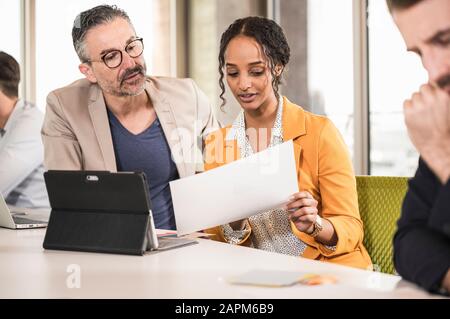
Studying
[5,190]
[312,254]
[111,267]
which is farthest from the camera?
[5,190]

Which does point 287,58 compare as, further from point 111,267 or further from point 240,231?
point 111,267

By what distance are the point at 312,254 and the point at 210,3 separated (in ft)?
10.9

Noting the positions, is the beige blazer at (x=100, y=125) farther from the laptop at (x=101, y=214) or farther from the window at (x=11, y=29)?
the window at (x=11, y=29)

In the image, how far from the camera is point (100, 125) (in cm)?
231

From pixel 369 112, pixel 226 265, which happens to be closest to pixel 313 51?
pixel 369 112

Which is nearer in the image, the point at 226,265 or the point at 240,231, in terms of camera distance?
the point at 226,265

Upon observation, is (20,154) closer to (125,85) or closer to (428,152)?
(125,85)

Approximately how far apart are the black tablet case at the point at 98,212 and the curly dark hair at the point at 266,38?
74cm

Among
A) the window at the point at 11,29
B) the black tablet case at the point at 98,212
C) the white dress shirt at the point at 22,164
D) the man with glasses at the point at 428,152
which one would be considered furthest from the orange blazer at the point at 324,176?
the window at the point at 11,29

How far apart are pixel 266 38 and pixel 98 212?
839 mm

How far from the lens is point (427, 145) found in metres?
1.11

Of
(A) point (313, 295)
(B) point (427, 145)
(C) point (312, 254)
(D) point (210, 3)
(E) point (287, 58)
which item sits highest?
(D) point (210, 3)

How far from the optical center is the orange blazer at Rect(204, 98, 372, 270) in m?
1.83

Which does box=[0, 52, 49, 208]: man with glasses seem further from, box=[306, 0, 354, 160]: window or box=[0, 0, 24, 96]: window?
box=[306, 0, 354, 160]: window
